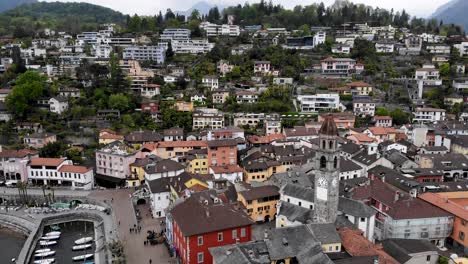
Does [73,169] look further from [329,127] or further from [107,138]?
[329,127]

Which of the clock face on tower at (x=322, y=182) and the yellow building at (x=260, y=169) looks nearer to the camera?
the clock face on tower at (x=322, y=182)

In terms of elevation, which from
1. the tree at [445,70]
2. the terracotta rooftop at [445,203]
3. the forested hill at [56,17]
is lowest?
the terracotta rooftop at [445,203]

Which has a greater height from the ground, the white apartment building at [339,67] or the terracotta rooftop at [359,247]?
the white apartment building at [339,67]

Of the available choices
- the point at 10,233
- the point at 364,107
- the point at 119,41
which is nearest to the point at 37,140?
the point at 10,233

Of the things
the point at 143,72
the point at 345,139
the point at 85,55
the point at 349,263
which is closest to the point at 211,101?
the point at 143,72

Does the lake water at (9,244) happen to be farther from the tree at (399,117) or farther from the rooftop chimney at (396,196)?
the tree at (399,117)

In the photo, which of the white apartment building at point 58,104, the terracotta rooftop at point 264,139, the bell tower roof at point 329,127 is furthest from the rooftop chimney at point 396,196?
the white apartment building at point 58,104

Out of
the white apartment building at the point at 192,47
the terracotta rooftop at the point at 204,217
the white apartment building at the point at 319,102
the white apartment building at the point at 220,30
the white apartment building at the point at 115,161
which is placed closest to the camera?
the terracotta rooftop at the point at 204,217

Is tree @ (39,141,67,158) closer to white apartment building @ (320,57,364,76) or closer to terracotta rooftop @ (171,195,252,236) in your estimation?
terracotta rooftop @ (171,195,252,236)
